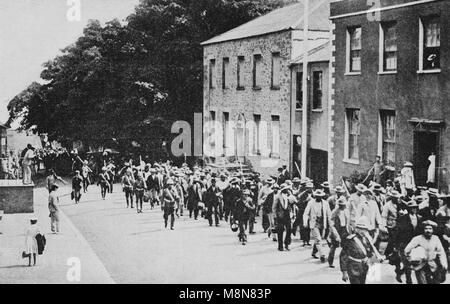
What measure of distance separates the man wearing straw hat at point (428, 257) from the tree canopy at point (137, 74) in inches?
589

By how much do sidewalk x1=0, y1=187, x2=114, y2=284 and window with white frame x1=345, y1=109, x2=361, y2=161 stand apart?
9047mm

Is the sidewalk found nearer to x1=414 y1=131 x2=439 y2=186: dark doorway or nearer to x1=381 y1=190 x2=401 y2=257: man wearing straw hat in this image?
x1=381 y1=190 x2=401 y2=257: man wearing straw hat

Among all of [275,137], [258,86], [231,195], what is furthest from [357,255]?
[258,86]

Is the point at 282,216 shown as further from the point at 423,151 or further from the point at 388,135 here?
the point at 388,135

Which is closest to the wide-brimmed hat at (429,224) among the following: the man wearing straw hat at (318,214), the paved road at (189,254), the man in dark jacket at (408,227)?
the man in dark jacket at (408,227)

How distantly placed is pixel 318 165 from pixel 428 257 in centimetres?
1136

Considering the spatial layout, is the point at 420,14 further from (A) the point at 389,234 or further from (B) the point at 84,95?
(B) the point at 84,95

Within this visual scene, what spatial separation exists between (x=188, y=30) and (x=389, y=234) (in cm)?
2044

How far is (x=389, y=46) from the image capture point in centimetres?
1738

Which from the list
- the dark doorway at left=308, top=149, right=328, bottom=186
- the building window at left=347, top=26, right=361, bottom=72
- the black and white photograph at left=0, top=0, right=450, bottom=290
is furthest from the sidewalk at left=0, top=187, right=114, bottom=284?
the building window at left=347, top=26, right=361, bottom=72

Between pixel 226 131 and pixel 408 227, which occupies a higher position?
pixel 226 131

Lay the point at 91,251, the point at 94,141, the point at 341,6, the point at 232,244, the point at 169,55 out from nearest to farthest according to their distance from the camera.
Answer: the point at 91,251 → the point at 232,244 → the point at 341,6 → the point at 94,141 → the point at 169,55
